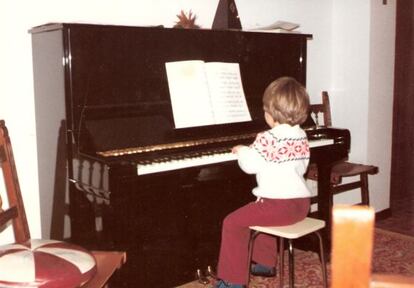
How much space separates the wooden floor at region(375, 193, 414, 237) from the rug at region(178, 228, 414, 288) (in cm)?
17

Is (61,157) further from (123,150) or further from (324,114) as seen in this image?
(324,114)

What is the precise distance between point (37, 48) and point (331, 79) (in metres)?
2.53

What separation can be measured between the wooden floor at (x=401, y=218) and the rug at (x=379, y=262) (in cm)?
17

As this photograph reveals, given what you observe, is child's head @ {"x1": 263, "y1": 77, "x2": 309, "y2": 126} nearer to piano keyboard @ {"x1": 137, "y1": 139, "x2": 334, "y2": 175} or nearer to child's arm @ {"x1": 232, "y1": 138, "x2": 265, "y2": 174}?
child's arm @ {"x1": 232, "y1": 138, "x2": 265, "y2": 174}

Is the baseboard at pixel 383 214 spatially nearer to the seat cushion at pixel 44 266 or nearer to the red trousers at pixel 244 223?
the red trousers at pixel 244 223

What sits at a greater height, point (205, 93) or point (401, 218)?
point (205, 93)

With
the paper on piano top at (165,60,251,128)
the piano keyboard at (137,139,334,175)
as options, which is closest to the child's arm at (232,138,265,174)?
the piano keyboard at (137,139,334,175)

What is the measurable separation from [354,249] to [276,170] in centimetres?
181

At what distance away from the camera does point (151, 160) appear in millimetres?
2354

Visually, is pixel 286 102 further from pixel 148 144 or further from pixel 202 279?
pixel 202 279

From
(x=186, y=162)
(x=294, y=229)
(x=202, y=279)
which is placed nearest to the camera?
(x=294, y=229)

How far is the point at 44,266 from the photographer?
64.9 inches

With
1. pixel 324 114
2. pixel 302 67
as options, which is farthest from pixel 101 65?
pixel 324 114

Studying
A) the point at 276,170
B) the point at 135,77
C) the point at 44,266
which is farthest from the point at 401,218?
the point at 44,266
